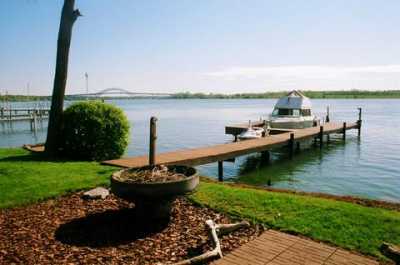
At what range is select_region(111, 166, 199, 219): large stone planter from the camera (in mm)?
6180

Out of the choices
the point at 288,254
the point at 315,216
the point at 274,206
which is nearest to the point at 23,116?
the point at 274,206

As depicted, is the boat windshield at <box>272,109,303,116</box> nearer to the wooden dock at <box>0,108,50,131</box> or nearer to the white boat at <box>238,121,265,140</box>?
the white boat at <box>238,121,265,140</box>

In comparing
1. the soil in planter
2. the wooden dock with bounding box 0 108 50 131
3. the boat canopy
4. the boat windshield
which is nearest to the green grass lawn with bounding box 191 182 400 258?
the soil in planter

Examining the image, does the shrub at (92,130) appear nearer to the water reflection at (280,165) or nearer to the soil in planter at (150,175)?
A: the water reflection at (280,165)

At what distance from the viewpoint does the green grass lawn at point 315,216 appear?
6.18m

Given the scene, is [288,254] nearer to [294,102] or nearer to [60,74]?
[60,74]

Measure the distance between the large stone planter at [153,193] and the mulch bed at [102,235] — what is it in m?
0.24

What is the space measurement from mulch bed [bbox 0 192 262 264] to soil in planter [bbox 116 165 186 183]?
780 mm

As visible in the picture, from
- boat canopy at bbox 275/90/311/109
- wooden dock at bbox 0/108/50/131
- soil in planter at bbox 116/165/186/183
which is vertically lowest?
wooden dock at bbox 0/108/50/131

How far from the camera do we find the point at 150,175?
22.2ft

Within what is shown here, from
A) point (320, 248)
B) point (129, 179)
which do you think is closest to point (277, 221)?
point (320, 248)

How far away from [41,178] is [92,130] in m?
3.86

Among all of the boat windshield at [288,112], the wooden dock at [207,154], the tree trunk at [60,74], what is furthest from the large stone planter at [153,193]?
the boat windshield at [288,112]

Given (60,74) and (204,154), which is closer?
(60,74)
